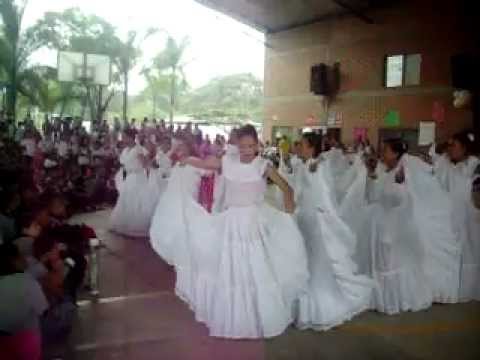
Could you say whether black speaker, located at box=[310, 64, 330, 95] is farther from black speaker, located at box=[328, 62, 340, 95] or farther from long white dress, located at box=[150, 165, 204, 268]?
long white dress, located at box=[150, 165, 204, 268]

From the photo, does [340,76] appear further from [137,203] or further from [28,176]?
[28,176]

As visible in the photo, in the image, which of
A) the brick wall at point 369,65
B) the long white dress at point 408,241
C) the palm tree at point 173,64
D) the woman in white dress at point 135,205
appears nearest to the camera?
the palm tree at point 173,64

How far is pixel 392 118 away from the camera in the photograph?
42.3ft

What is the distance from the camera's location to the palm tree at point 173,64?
3.93 m

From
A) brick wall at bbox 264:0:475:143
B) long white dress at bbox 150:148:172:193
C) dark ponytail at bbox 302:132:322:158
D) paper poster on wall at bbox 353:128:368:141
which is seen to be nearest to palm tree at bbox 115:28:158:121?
dark ponytail at bbox 302:132:322:158

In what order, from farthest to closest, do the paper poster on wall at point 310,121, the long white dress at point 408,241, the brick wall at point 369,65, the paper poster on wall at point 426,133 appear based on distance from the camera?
the paper poster on wall at point 310,121 → the paper poster on wall at point 426,133 → the brick wall at point 369,65 → the long white dress at point 408,241

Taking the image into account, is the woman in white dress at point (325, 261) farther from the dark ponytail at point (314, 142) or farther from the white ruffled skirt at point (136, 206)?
the white ruffled skirt at point (136, 206)

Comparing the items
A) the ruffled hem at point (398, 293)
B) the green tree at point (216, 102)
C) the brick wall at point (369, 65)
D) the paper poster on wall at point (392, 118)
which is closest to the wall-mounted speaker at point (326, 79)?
the brick wall at point (369, 65)

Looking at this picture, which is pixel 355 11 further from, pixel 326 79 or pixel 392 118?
pixel 392 118

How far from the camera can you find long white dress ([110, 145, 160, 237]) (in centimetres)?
655

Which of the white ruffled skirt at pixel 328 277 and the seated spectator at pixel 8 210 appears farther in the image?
the white ruffled skirt at pixel 328 277

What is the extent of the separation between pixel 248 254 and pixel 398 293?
4.39 ft

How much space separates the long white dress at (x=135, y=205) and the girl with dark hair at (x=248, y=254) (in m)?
3.02

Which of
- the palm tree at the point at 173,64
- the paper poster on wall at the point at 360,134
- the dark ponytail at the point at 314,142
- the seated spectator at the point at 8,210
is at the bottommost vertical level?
the seated spectator at the point at 8,210
